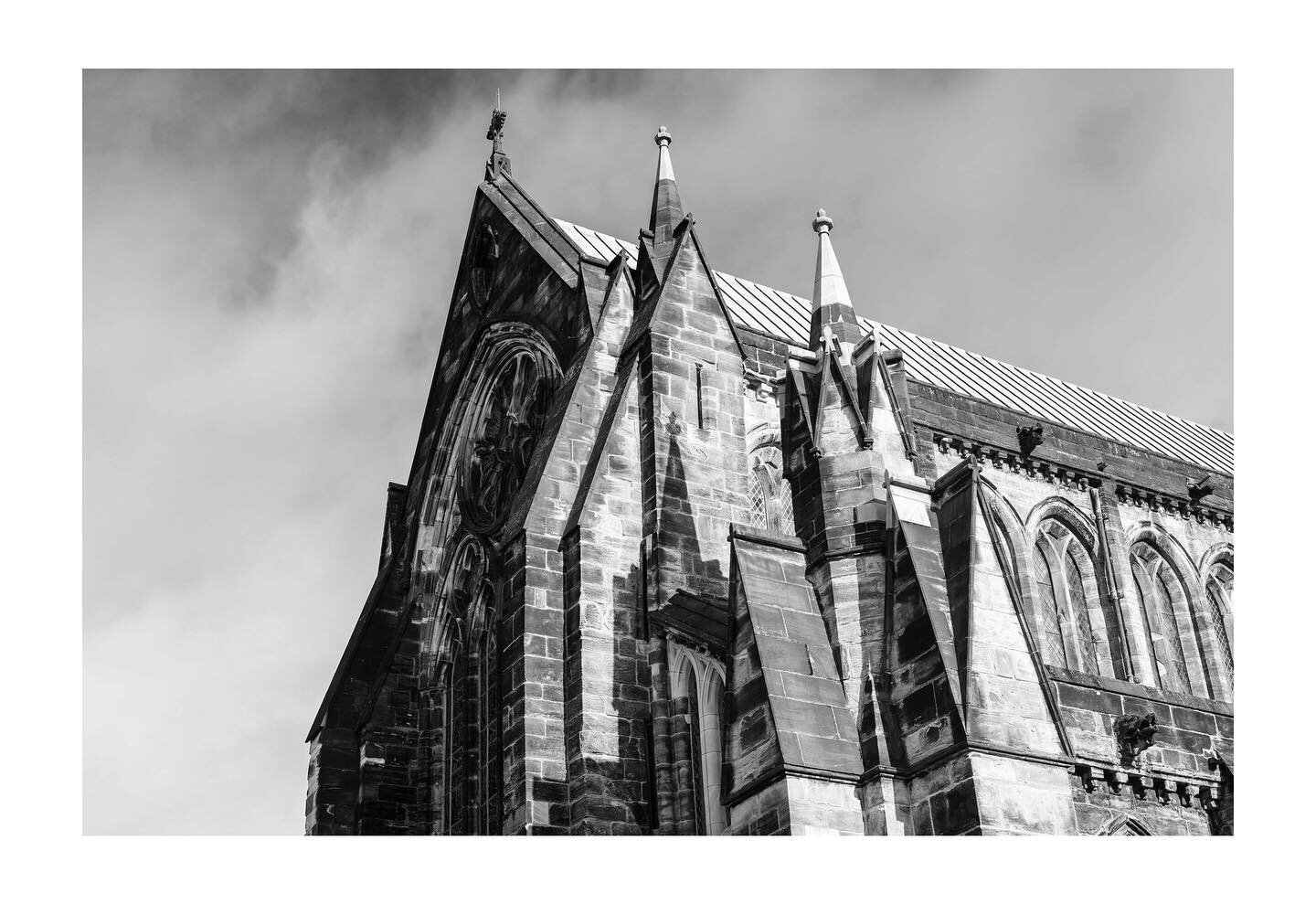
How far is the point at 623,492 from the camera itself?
1825 centimetres

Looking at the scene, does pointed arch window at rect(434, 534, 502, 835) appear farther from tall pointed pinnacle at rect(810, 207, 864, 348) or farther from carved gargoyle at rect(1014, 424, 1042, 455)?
carved gargoyle at rect(1014, 424, 1042, 455)

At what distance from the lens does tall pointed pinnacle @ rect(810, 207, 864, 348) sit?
58.2 feet

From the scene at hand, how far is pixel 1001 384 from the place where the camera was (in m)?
32.4

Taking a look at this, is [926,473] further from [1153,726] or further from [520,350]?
[1153,726]

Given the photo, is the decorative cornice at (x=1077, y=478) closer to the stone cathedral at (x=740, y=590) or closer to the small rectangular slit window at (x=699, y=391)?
the stone cathedral at (x=740, y=590)

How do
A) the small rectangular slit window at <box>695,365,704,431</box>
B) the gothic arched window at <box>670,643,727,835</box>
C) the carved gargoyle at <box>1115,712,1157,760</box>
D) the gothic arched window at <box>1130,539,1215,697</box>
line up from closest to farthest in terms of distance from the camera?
the gothic arched window at <box>670,643,727,835</box>, the carved gargoyle at <box>1115,712,1157,760</box>, the small rectangular slit window at <box>695,365,704,431</box>, the gothic arched window at <box>1130,539,1215,697</box>

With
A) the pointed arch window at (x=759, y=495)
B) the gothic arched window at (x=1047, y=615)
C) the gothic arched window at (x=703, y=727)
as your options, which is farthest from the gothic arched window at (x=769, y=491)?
the gothic arched window at (x=1047, y=615)

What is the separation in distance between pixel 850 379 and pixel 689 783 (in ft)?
15.6

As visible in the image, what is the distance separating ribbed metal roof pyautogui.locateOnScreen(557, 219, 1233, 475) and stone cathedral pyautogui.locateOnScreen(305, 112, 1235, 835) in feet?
0.93

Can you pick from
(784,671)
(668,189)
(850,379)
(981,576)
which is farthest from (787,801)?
(668,189)

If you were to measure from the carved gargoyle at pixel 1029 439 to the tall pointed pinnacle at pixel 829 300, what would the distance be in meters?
8.84

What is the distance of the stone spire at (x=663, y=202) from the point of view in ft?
68.0

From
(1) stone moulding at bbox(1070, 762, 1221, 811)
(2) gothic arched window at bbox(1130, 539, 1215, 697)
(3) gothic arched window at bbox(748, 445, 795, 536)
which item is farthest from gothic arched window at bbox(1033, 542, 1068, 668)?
(1) stone moulding at bbox(1070, 762, 1221, 811)

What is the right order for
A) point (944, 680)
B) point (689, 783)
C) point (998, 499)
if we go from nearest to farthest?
point (944, 680)
point (689, 783)
point (998, 499)
